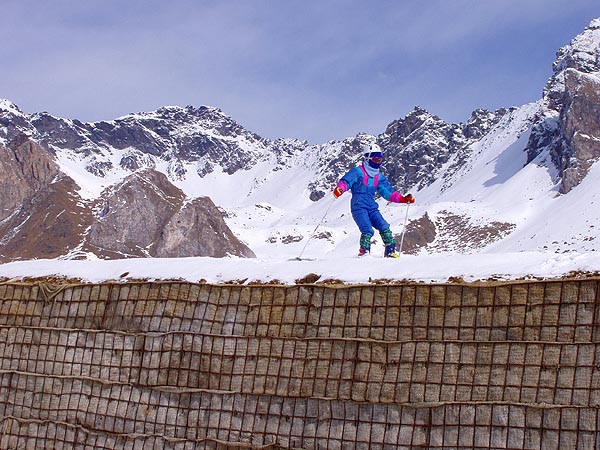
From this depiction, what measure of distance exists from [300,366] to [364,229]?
5.13m

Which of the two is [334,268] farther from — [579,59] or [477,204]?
[579,59]

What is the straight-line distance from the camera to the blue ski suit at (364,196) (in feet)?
41.7

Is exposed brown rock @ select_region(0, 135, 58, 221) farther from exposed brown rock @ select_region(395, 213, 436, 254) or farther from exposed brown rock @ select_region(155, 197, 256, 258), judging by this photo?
exposed brown rock @ select_region(395, 213, 436, 254)

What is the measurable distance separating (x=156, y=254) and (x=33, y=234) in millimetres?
14734

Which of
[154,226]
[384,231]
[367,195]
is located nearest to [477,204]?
[154,226]

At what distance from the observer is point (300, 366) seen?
8.09 meters

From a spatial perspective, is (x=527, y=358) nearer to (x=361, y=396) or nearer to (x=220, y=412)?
(x=361, y=396)

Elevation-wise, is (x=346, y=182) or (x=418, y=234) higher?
(x=418, y=234)

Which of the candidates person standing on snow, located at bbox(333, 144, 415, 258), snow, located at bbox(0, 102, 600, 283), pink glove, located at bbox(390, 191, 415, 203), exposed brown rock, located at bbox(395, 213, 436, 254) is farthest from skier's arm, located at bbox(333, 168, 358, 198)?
exposed brown rock, located at bbox(395, 213, 436, 254)

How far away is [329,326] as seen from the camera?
816 centimetres

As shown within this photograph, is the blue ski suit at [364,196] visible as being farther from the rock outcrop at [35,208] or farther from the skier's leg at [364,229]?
the rock outcrop at [35,208]

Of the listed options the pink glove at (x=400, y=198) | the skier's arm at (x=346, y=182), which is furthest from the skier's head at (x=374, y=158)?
the pink glove at (x=400, y=198)

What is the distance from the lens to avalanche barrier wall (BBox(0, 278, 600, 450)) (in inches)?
274

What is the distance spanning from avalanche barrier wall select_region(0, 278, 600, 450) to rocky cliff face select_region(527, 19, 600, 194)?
10332 cm
